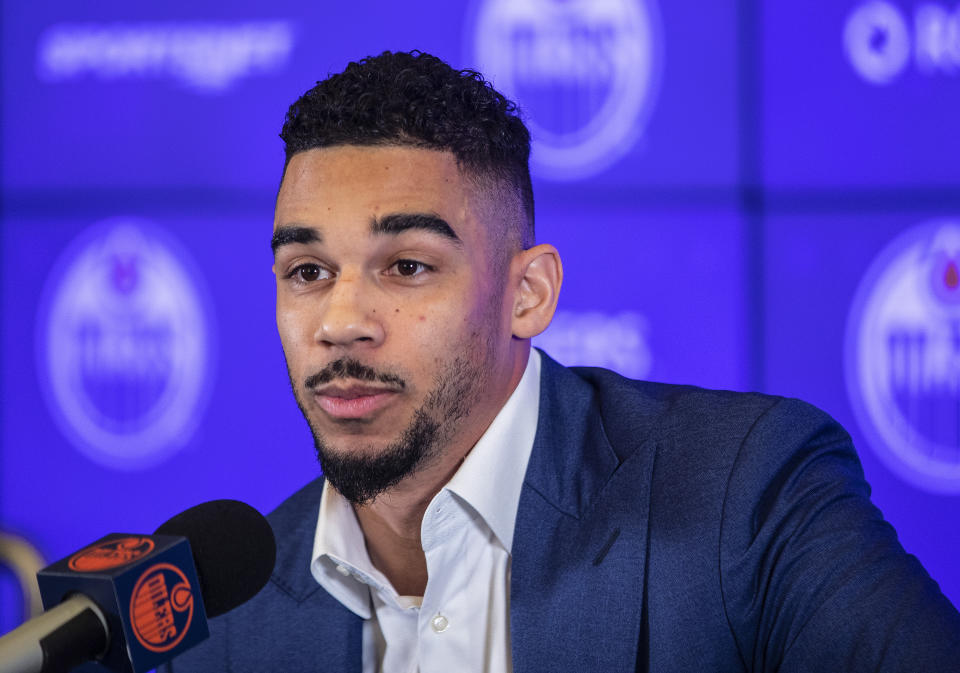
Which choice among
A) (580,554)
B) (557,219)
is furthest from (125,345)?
(580,554)

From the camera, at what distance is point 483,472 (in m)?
1.54

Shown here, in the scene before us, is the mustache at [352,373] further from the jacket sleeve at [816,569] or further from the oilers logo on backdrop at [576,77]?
the oilers logo on backdrop at [576,77]

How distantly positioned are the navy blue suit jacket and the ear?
15 cm

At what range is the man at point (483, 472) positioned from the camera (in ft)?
4.58

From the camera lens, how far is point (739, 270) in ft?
8.65

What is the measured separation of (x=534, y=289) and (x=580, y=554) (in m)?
0.47

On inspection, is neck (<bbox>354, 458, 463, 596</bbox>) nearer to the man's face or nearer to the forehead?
the man's face

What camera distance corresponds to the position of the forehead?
1475 mm

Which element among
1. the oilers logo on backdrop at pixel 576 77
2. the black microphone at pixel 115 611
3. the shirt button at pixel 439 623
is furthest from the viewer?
the oilers logo on backdrop at pixel 576 77

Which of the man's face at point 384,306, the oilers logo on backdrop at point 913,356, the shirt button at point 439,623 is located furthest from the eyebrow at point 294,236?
the oilers logo on backdrop at point 913,356

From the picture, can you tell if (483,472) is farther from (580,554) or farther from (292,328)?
(292,328)

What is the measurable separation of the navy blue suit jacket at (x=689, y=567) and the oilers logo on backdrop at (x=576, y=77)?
1.19 m

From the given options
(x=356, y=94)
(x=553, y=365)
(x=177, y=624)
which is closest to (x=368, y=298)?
(x=356, y=94)

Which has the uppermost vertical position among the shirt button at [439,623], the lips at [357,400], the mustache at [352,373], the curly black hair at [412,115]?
the curly black hair at [412,115]
